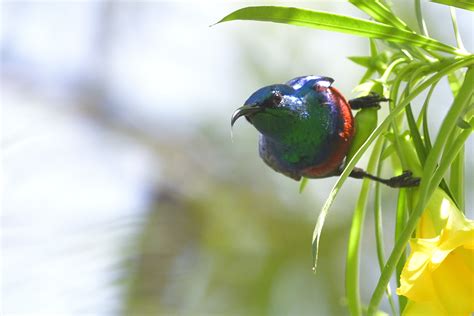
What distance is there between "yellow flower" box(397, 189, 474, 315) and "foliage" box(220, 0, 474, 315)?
2 cm

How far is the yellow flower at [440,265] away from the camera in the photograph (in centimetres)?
61

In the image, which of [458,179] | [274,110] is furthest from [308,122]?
[458,179]

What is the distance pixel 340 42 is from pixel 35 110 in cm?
130

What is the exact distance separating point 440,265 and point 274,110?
22 cm

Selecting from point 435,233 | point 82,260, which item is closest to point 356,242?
point 435,233

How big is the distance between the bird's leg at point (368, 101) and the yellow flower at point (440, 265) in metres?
0.10

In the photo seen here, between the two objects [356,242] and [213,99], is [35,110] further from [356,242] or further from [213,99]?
[356,242]

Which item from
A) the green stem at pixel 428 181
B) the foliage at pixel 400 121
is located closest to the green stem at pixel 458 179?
the foliage at pixel 400 121

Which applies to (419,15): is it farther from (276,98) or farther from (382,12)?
(276,98)

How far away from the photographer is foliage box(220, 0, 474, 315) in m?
0.62

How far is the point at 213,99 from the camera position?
332cm

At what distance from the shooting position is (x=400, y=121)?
801 mm

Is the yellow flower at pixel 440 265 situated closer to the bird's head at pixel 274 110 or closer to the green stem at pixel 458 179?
the green stem at pixel 458 179

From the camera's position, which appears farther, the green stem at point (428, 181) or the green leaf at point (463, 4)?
the green leaf at point (463, 4)
